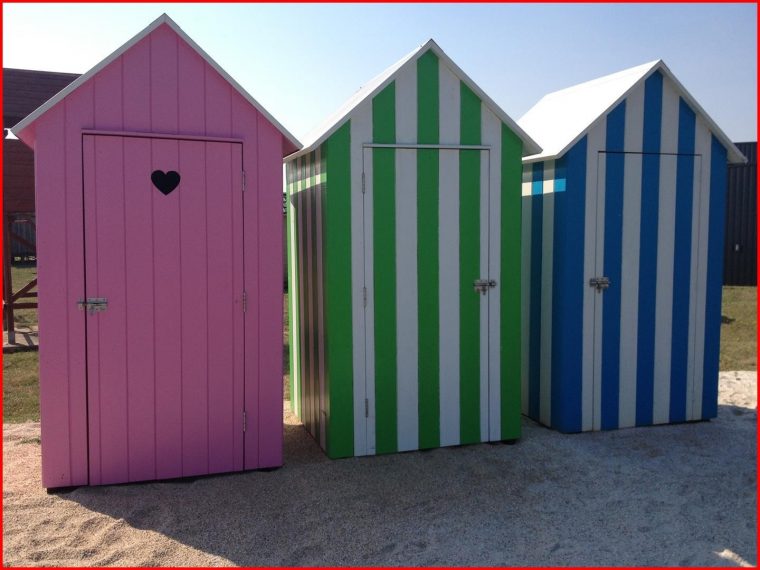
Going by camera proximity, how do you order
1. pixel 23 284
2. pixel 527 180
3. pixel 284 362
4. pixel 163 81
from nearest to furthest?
pixel 163 81 → pixel 527 180 → pixel 284 362 → pixel 23 284

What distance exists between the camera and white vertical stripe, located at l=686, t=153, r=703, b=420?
5488 mm

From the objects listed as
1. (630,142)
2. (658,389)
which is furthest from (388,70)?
(658,389)

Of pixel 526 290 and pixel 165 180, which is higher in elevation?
pixel 165 180

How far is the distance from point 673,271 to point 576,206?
99cm

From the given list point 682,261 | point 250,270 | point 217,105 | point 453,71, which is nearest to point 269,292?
point 250,270

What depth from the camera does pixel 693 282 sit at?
219 inches

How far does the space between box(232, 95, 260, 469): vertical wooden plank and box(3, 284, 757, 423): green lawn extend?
2066mm

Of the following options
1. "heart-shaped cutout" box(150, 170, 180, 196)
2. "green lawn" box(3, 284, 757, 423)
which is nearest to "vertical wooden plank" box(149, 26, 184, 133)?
"heart-shaped cutout" box(150, 170, 180, 196)

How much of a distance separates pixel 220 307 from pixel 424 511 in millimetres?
1667

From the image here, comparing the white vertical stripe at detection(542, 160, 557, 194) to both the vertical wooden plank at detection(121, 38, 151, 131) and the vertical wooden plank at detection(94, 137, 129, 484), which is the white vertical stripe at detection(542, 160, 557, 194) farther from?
the vertical wooden plank at detection(94, 137, 129, 484)

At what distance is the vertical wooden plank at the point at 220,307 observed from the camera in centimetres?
434

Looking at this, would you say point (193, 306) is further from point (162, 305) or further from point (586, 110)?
point (586, 110)

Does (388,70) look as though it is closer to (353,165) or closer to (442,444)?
(353,165)

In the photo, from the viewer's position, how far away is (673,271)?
18.0 ft
